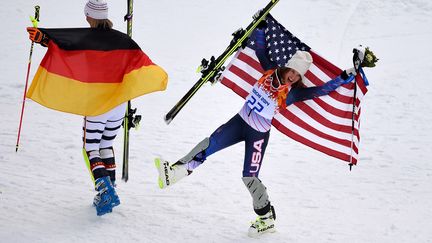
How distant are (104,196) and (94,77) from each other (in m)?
1.29

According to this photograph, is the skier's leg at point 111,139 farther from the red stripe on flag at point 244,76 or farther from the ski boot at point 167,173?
the red stripe on flag at point 244,76

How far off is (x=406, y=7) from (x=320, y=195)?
10.6 m

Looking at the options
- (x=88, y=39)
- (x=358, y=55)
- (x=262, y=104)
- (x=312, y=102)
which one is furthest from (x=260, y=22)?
(x=88, y=39)

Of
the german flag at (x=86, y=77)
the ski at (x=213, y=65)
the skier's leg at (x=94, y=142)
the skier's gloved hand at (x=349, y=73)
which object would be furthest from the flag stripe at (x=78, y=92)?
the skier's gloved hand at (x=349, y=73)

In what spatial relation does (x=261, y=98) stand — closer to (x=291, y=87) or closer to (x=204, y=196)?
(x=291, y=87)

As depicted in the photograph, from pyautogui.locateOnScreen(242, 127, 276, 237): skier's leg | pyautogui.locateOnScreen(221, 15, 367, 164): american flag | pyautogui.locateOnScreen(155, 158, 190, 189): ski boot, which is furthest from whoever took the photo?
pyautogui.locateOnScreen(221, 15, 367, 164): american flag

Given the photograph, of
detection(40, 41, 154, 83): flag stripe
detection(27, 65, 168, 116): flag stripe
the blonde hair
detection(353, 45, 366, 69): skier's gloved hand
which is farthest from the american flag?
the blonde hair

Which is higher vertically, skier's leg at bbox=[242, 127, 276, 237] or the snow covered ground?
skier's leg at bbox=[242, 127, 276, 237]

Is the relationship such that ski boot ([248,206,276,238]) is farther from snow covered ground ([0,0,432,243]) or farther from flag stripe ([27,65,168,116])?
flag stripe ([27,65,168,116])

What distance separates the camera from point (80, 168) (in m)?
8.69

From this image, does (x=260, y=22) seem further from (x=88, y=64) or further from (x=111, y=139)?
(x=111, y=139)

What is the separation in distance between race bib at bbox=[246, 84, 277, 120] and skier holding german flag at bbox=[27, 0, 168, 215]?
1.01m

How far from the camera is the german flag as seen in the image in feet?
23.2

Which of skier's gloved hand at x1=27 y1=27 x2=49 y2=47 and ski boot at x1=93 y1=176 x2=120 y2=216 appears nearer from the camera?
skier's gloved hand at x1=27 y1=27 x2=49 y2=47
